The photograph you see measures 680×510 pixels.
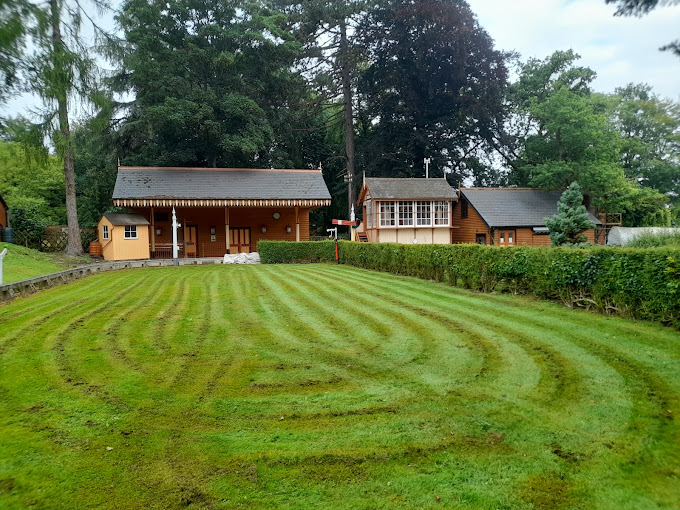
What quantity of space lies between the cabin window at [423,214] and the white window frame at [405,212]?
0.51 m

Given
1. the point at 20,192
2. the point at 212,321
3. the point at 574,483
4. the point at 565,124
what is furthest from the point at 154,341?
the point at 20,192

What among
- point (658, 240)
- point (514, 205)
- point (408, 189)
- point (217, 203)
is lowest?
point (658, 240)

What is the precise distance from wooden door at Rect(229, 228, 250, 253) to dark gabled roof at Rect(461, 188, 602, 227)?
1479 centimetres

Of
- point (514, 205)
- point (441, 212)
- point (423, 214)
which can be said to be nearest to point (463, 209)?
point (441, 212)

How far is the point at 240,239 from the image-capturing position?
95.9 feet

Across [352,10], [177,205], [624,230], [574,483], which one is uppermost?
[352,10]

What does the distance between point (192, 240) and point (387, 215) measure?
498 inches

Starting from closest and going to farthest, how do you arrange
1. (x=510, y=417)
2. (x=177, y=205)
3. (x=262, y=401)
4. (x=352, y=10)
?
(x=510, y=417)
(x=262, y=401)
(x=177, y=205)
(x=352, y=10)

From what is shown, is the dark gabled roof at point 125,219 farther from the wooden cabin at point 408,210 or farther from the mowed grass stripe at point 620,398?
the mowed grass stripe at point 620,398

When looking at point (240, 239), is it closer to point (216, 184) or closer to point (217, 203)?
point (216, 184)

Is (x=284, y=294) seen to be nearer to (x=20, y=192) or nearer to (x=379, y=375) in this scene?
(x=379, y=375)

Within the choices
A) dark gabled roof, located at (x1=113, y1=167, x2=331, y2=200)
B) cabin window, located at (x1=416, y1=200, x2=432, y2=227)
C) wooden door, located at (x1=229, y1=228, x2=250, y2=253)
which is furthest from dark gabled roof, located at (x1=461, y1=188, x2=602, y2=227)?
wooden door, located at (x1=229, y1=228, x2=250, y2=253)

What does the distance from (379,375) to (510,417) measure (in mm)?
1533

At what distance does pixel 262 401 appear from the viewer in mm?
4277
